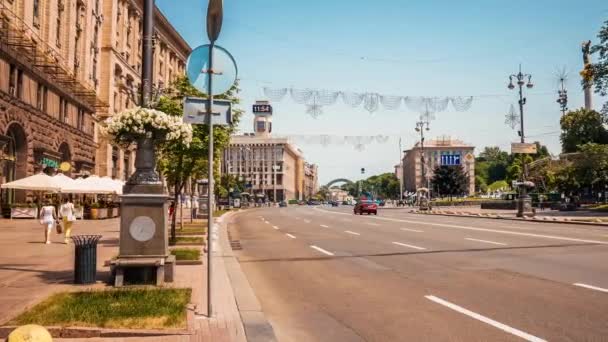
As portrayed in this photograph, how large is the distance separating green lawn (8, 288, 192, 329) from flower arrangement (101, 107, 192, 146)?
9.95 ft

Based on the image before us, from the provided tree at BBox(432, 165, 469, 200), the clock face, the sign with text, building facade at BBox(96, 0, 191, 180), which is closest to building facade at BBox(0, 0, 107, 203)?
building facade at BBox(96, 0, 191, 180)

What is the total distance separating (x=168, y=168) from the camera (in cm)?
2183

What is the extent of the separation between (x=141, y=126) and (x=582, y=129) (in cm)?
9474

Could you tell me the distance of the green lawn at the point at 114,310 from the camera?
613 centimetres

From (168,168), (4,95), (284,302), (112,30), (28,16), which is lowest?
(284,302)

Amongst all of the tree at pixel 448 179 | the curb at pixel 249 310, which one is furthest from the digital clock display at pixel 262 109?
the curb at pixel 249 310

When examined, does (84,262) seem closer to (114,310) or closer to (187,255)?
(114,310)

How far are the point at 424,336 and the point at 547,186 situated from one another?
9083 cm

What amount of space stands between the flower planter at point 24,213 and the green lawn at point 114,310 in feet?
98.0

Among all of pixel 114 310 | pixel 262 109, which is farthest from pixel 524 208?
pixel 262 109

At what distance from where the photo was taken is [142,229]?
921 cm

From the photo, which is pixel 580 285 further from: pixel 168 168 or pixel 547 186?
pixel 547 186

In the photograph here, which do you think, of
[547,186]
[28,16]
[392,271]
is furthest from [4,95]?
[547,186]

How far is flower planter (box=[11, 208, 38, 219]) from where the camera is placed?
33.9m
